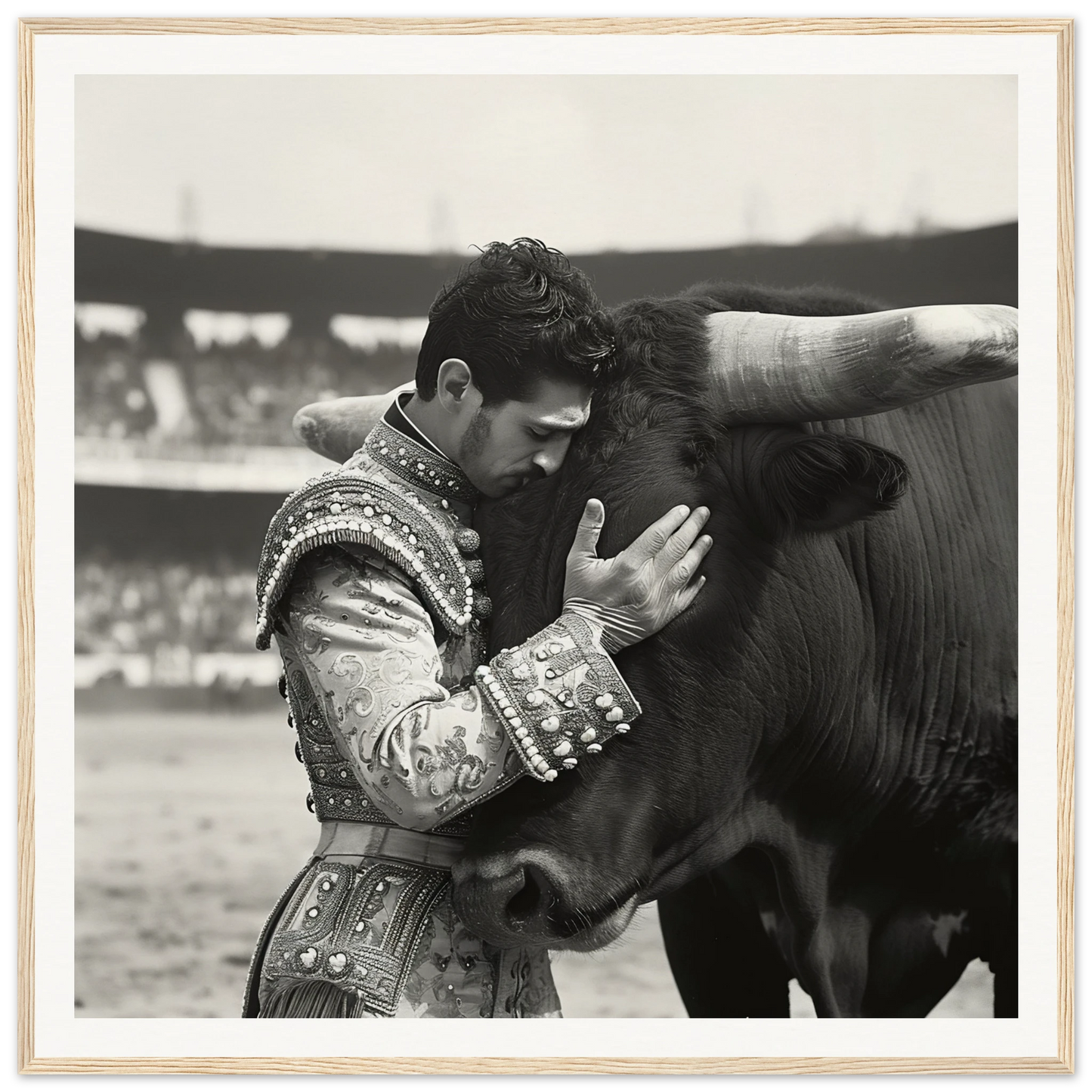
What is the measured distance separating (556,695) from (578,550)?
0.20 metres

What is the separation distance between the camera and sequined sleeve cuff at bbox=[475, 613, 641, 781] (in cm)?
153

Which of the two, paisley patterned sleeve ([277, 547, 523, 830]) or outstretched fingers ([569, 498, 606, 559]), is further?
outstretched fingers ([569, 498, 606, 559])

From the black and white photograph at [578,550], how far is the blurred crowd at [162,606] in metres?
0.01

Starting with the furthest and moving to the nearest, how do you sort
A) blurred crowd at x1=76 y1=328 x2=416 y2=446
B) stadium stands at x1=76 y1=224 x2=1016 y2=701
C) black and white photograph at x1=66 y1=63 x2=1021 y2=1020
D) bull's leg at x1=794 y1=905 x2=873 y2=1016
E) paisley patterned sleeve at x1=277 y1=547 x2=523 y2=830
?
blurred crowd at x1=76 y1=328 x2=416 y2=446 < stadium stands at x1=76 y1=224 x2=1016 y2=701 < bull's leg at x1=794 y1=905 x2=873 y2=1016 < black and white photograph at x1=66 y1=63 x2=1021 y2=1020 < paisley patterned sleeve at x1=277 y1=547 x2=523 y2=830

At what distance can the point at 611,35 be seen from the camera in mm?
1938

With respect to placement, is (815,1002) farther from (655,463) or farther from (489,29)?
(489,29)

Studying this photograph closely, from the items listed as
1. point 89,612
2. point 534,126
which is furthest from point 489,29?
point 89,612

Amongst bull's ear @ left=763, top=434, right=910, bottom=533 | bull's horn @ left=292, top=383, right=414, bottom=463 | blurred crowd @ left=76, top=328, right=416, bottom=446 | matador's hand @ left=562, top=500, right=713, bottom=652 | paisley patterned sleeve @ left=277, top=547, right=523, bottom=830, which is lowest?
paisley patterned sleeve @ left=277, top=547, right=523, bottom=830

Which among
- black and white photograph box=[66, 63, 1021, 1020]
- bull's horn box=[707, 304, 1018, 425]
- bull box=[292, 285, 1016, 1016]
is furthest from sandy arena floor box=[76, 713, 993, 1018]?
bull's horn box=[707, 304, 1018, 425]

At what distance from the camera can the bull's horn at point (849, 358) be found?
1.57m

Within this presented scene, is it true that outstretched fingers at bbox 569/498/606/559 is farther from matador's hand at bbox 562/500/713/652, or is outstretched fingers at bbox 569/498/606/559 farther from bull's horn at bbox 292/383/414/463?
bull's horn at bbox 292/383/414/463

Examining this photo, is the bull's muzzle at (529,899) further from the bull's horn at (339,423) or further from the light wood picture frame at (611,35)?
the bull's horn at (339,423)

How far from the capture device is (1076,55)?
6.37ft

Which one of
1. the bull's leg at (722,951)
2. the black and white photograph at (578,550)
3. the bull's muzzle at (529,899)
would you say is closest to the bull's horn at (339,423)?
the black and white photograph at (578,550)
